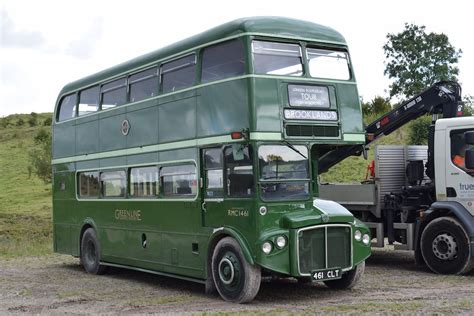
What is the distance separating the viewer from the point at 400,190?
15672 mm

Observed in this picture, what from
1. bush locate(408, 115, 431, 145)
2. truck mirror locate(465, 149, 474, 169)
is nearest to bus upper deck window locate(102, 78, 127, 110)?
truck mirror locate(465, 149, 474, 169)

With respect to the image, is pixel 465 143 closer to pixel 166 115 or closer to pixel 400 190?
pixel 400 190

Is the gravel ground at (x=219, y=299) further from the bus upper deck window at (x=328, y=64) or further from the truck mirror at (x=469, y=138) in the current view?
the bus upper deck window at (x=328, y=64)

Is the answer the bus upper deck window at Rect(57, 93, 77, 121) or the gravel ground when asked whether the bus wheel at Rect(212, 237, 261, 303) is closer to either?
the gravel ground

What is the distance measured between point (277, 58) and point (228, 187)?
2.11 m

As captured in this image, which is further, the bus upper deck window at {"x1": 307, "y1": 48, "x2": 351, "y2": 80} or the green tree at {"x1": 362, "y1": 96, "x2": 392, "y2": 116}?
the green tree at {"x1": 362, "y1": 96, "x2": 392, "y2": 116}

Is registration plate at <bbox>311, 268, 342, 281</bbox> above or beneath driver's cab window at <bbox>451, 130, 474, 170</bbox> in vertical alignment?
beneath

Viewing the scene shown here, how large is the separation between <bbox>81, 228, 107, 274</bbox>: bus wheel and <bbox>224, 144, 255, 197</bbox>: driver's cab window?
550 cm

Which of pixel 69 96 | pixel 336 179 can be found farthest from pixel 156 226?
pixel 336 179

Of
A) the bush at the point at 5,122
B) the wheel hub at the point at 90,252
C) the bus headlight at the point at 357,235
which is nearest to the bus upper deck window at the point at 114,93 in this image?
the wheel hub at the point at 90,252

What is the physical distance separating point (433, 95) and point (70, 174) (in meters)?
8.22

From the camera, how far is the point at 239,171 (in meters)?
11.2

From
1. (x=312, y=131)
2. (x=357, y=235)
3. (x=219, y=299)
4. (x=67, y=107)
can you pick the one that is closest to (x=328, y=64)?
(x=312, y=131)

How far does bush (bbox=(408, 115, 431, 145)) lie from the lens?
33062 mm
